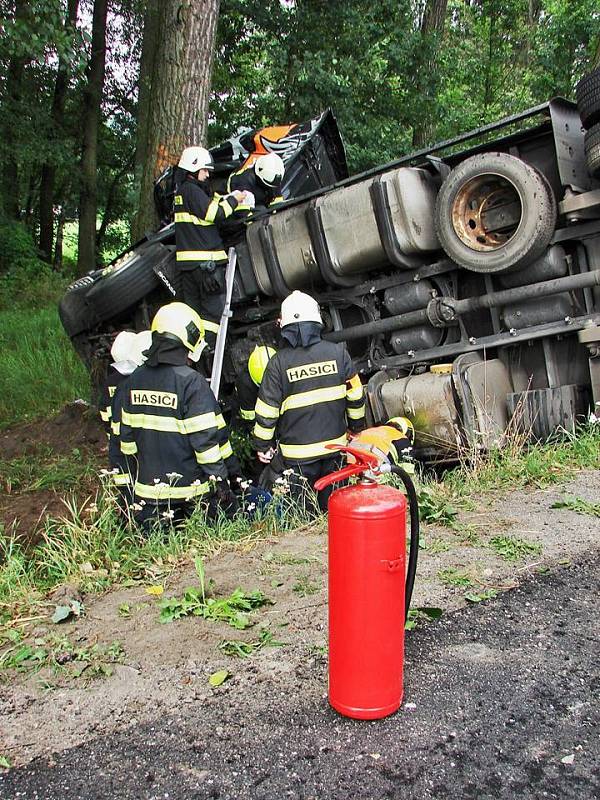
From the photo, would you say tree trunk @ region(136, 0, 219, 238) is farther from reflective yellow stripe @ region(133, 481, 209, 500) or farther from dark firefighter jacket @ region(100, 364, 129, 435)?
reflective yellow stripe @ region(133, 481, 209, 500)

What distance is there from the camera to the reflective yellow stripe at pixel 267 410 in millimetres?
4777

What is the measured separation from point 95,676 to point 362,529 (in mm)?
1068

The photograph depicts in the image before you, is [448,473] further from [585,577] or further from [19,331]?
[19,331]

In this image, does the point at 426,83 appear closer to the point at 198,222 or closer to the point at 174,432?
the point at 198,222

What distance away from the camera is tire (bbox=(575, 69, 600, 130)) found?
4.09m

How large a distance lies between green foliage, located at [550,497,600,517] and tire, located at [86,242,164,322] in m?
3.90

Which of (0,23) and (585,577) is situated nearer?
(585,577)

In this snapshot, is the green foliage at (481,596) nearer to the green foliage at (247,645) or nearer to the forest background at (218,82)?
the green foliage at (247,645)

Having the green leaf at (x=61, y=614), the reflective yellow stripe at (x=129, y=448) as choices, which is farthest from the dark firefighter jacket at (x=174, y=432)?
the green leaf at (x=61, y=614)

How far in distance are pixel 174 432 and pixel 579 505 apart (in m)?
2.21

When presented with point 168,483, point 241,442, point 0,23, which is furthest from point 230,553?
point 0,23

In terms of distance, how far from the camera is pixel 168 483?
14.1ft

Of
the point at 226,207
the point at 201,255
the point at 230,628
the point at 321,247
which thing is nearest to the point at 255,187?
the point at 226,207

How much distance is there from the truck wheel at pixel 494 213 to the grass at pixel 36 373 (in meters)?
5.60
